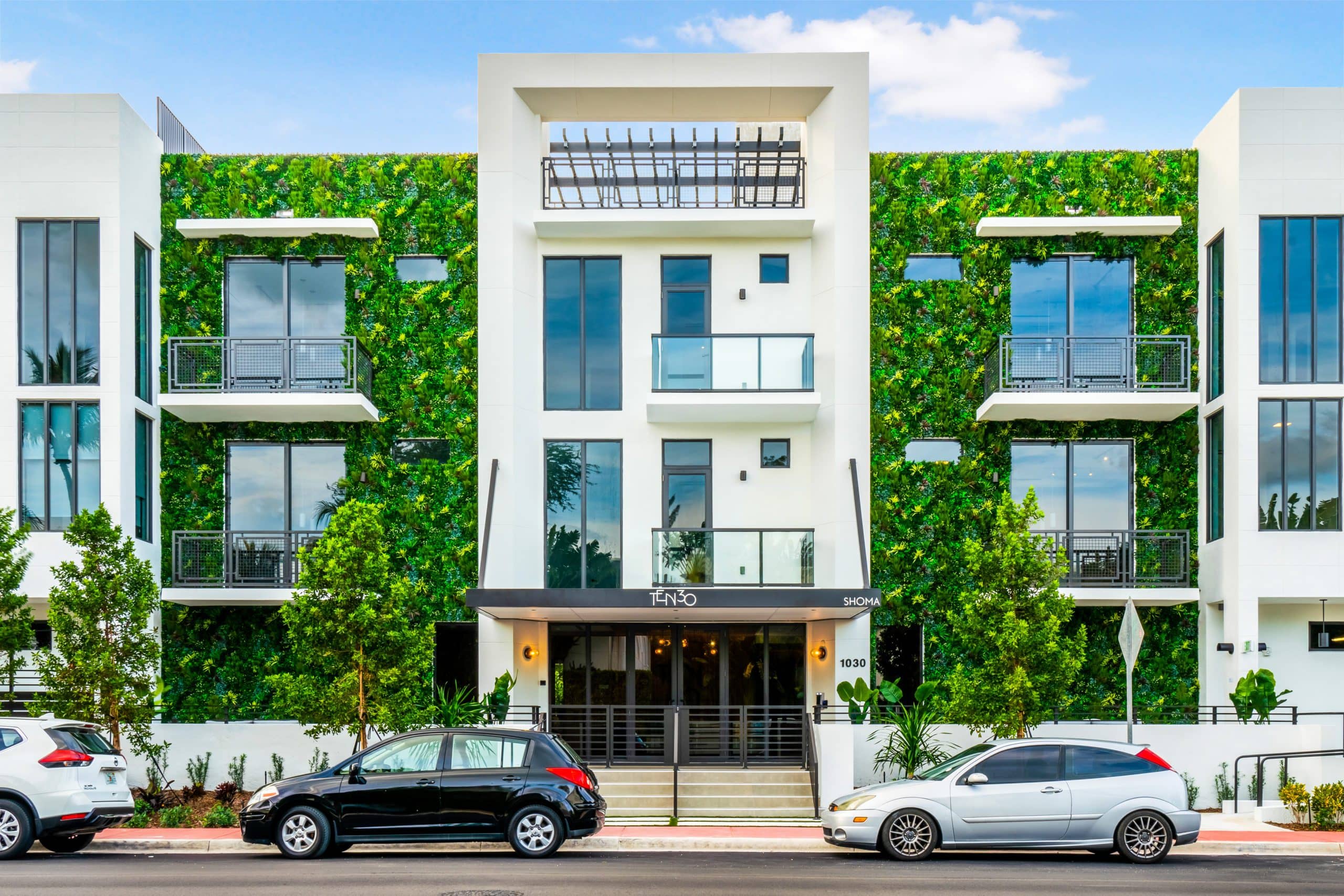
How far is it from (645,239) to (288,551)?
8720 millimetres

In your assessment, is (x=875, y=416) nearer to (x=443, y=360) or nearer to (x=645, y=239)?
(x=645, y=239)

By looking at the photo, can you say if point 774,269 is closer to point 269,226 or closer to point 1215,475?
point 1215,475

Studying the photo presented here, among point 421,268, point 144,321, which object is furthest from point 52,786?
point 421,268

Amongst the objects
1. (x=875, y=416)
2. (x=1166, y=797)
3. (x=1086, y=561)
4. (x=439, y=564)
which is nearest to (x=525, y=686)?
(x=439, y=564)

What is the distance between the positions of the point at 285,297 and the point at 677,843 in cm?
1340

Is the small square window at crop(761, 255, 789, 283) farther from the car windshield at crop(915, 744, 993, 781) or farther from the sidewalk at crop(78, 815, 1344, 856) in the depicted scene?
the car windshield at crop(915, 744, 993, 781)

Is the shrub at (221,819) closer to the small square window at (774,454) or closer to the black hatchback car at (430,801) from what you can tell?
the black hatchback car at (430,801)

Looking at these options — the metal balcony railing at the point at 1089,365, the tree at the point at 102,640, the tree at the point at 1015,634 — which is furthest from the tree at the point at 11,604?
the metal balcony railing at the point at 1089,365

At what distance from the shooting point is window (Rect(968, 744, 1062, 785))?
16.2m

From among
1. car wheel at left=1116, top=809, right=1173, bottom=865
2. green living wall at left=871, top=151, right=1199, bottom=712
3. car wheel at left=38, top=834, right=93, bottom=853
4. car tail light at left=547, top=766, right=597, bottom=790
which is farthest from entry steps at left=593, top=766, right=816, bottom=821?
car wheel at left=38, top=834, right=93, bottom=853

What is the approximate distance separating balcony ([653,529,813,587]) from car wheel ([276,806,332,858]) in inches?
367

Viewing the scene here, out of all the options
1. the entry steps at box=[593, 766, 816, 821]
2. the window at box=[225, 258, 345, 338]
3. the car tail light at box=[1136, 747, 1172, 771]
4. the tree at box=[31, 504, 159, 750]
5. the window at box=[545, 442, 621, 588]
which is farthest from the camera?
the window at box=[225, 258, 345, 338]

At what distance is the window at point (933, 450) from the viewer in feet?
84.0

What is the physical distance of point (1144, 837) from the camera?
1611 cm
